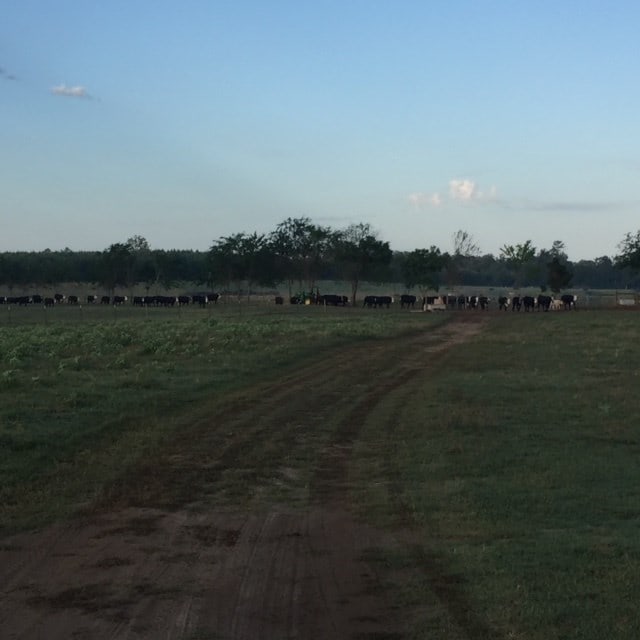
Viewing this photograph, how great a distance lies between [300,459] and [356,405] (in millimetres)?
5518

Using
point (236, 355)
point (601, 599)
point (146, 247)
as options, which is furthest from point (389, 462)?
point (146, 247)

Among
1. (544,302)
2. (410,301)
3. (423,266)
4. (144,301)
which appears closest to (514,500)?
(544,302)

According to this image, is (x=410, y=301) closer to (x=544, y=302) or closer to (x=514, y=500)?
(x=544, y=302)

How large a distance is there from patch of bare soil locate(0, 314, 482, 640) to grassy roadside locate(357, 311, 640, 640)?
32cm

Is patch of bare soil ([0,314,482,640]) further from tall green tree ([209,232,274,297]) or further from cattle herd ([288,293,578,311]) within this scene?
tall green tree ([209,232,274,297])

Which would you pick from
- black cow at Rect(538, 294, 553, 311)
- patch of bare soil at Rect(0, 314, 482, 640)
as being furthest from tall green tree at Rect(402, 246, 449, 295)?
patch of bare soil at Rect(0, 314, 482, 640)

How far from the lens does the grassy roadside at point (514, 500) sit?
6.60 meters

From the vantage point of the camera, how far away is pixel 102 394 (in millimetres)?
19047

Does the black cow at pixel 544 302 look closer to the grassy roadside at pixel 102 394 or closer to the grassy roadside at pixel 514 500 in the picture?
the grassy roadside at pixel 102 394

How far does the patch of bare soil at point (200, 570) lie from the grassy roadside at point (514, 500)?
32 centimetres

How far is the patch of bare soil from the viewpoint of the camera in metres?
6.39

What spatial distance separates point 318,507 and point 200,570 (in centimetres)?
246

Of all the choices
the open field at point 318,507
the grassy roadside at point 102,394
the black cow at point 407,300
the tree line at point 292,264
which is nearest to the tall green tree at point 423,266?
the tree line at point 292,264

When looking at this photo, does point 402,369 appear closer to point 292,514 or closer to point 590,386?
point 590,386
